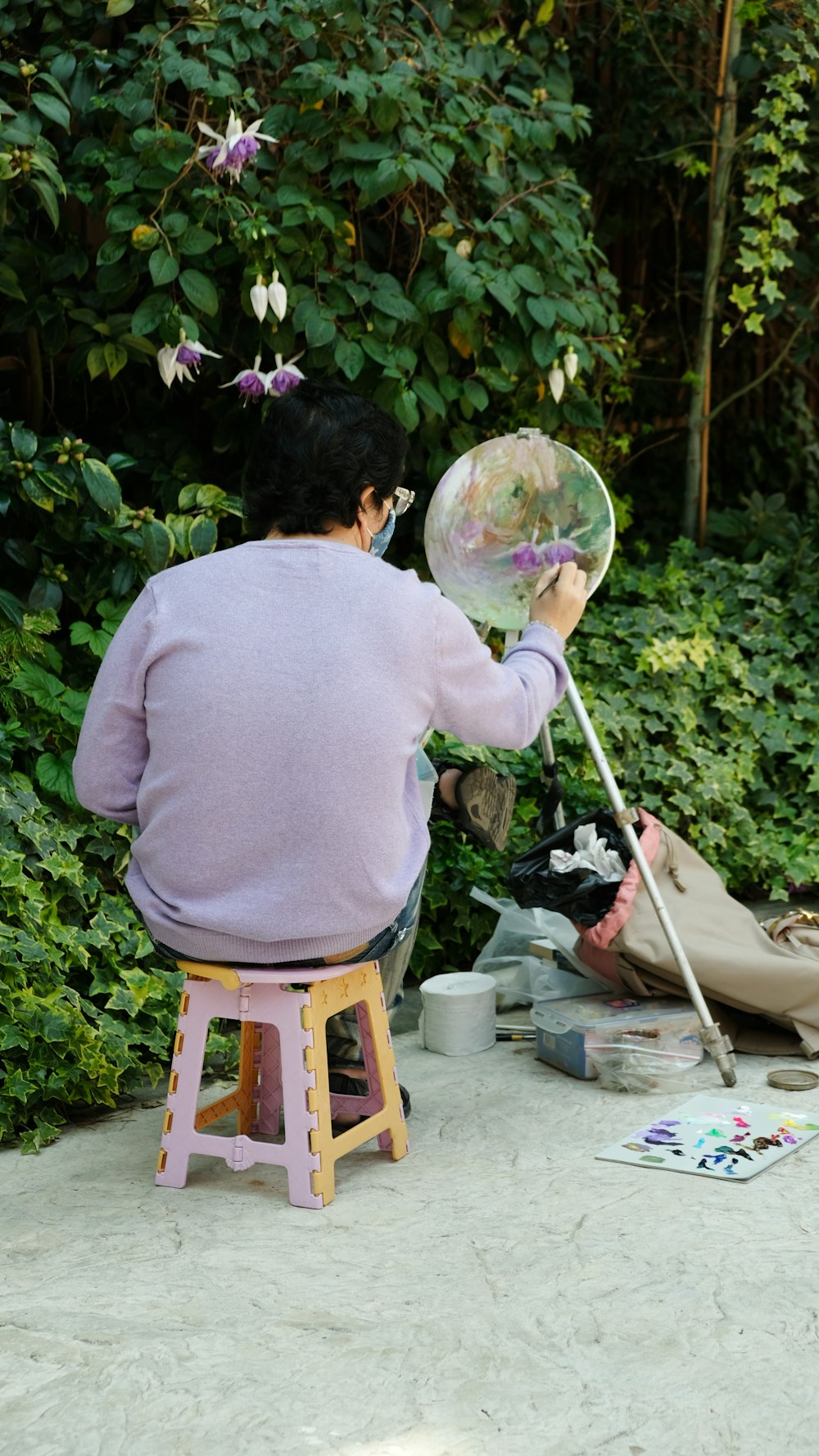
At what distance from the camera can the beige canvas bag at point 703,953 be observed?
123 inches

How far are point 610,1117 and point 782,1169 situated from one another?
41cm

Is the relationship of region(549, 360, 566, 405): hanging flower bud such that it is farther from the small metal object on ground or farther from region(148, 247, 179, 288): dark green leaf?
the small metal object on ground

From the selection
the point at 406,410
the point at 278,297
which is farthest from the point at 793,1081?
the point at 278,297

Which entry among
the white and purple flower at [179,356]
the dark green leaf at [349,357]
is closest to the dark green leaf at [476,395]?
the dark green leaf at [349,357]

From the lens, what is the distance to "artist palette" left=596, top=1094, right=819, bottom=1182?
2.61m

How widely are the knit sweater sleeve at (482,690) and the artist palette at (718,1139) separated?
2.67 feet

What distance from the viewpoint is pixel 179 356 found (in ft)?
12.0

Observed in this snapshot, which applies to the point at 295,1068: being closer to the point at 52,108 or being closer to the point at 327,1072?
the point at 327,1072

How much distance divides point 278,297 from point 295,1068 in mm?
2156

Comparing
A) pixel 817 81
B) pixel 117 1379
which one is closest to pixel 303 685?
pixel 117 1379

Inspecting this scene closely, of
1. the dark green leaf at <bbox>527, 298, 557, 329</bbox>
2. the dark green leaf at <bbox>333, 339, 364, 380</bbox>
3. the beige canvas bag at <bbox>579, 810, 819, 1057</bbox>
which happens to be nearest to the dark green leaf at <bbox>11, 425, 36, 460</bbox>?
the dark green leaf at <bbox>333, 339, 364, 380</bbox>

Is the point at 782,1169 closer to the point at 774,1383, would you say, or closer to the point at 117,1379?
the point at 774,1383

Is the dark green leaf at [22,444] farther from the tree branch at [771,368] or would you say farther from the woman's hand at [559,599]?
the tree branch at [771,368]

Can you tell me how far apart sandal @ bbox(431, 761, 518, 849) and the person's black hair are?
2.19 feet
